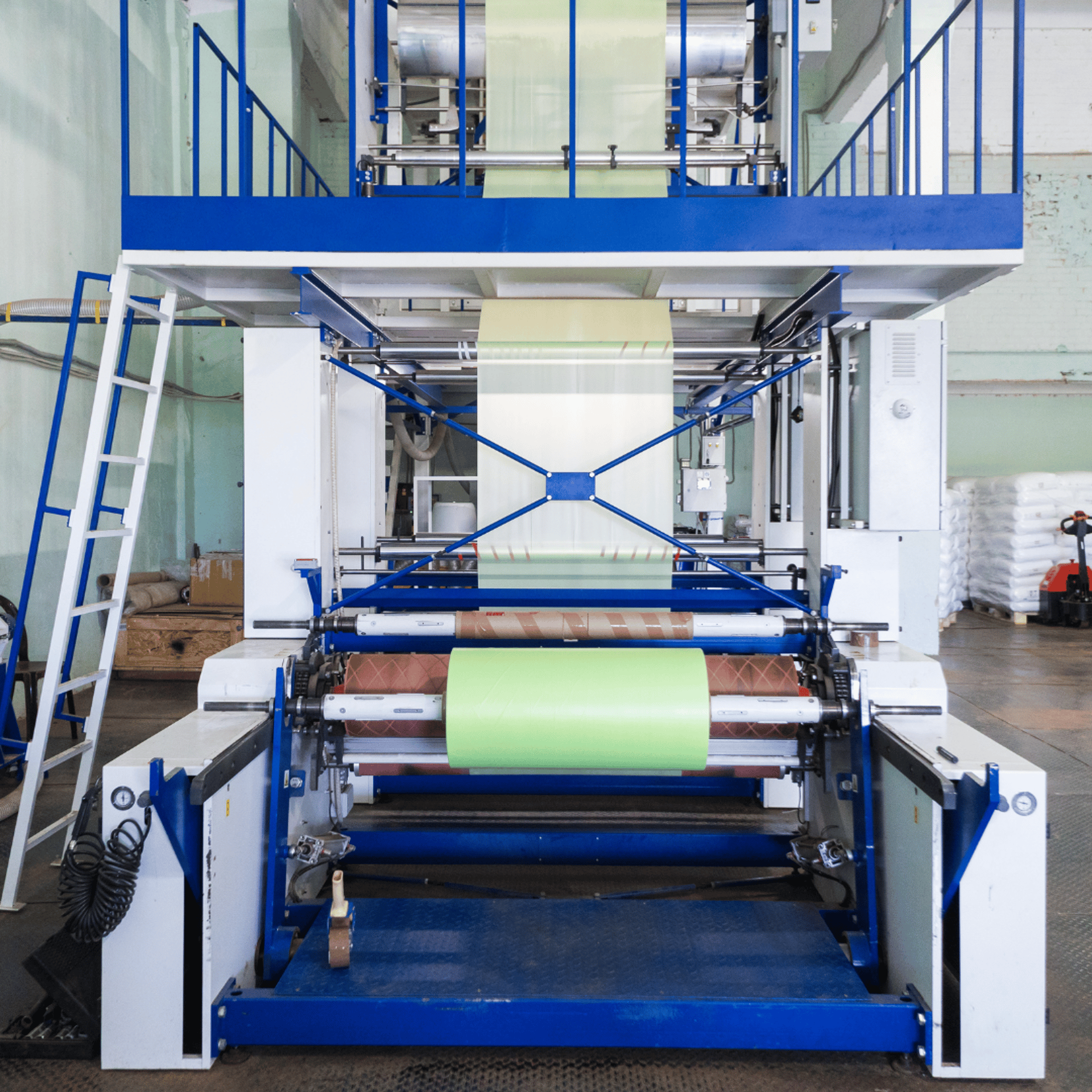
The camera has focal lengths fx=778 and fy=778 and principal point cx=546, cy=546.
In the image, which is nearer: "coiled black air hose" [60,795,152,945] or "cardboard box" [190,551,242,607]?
"coiled black air hose" [60,795,152,945]

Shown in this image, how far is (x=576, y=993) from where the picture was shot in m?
2.13

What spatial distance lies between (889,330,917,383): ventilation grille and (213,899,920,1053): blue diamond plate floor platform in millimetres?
1882

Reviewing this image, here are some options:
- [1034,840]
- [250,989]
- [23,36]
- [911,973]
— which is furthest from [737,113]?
[23,36]

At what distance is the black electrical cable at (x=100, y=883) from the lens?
195 cm

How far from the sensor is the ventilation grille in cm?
279

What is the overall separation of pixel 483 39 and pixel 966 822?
3.80 meters

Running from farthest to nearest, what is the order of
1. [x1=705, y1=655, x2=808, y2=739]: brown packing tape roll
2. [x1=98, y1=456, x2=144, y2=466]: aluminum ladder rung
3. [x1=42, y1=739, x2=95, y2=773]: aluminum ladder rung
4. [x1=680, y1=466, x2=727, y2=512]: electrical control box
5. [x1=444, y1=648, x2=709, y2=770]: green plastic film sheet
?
[x1=680, y1=466, x2=727, y2=512]: electrical control box, [x1=42, y1=739, x2=95, y2=773]: aluminum ladder rung, [x1=98, y1=456, x2=144, y2=466]: aluminum ladder rung, [x1=705, y1=655, x2=808, y2=739]: brown packing tape roll, [x1=444, y1=648, x2=709, y2=770]: green plastic film sheet

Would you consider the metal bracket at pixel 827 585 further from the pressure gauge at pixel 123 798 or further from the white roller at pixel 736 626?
the pressure gauge at pixel 123 798

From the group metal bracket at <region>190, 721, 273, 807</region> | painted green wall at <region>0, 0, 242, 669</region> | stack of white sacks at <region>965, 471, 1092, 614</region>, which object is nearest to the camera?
metal bracket at <region>190, 721, 273, 807</region>

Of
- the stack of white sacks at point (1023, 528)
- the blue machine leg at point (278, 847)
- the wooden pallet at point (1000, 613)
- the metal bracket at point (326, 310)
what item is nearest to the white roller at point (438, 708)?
the blue machine leg at point (278, 847)

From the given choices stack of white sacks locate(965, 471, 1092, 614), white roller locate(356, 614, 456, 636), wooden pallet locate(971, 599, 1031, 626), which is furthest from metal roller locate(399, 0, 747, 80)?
wooden pallet locate(971, 599, 1031, 626)

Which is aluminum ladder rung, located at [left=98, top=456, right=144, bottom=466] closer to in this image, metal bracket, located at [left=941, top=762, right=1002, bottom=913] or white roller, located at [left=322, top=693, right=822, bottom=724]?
white roller, located at [left=322, top=693, right=822, bottom=724]

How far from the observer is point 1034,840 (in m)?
2.01

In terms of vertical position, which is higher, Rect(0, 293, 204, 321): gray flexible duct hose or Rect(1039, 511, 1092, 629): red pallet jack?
Rect(0, 293, 204, 321): gray flexible duct hose
